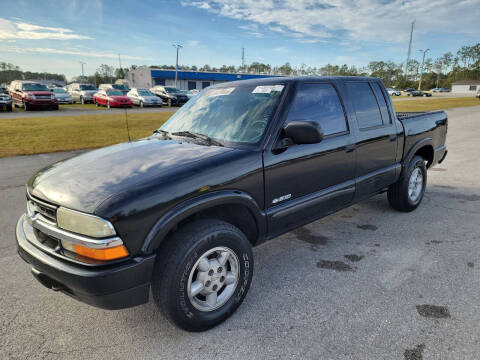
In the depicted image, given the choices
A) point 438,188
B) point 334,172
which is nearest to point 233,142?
point 334,172

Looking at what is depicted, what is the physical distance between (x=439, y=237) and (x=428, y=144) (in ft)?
4.97

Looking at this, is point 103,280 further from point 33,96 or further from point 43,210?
point 33,96

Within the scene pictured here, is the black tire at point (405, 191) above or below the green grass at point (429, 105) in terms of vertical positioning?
below

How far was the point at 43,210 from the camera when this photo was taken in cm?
229

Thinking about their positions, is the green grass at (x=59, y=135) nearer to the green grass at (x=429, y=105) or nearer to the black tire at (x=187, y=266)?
the black tire at (x=187, y=266)

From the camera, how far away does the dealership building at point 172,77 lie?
214ft

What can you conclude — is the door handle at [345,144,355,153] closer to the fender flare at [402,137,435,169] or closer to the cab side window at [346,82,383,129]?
the cab side window at [346,82,383,129]

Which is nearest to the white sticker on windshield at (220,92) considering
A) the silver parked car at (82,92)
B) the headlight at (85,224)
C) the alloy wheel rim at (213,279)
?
the alloy wheel rim at (213,279)

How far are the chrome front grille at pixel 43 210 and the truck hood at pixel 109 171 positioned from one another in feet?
0.17

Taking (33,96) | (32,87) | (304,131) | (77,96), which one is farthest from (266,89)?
(77,96)

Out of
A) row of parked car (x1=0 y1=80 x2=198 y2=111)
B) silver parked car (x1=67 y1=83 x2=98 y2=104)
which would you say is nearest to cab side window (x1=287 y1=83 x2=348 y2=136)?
row of parked car (x1=0 y1=80 x2=198 y2=111)

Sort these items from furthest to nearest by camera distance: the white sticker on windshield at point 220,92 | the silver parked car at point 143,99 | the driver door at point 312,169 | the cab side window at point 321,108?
the silver parked car at point 143,99, the white sticker on windshield at point 220,92, the cab side window at point 321,108, the driver door at point 312,169

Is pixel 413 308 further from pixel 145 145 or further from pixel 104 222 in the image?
pixel 145 145

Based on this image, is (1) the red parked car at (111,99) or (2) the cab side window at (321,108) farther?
(1) the red parked car at (111,99)
